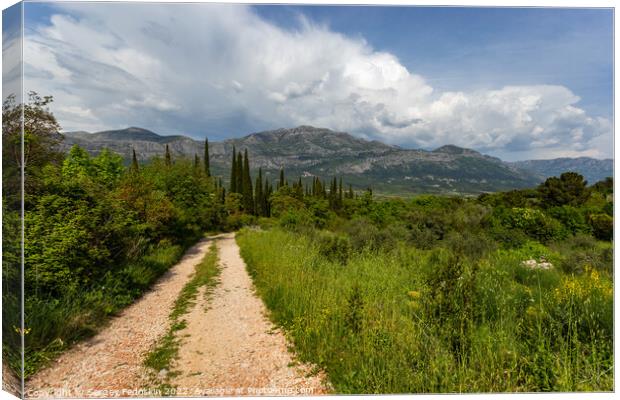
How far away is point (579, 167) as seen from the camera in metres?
4.10

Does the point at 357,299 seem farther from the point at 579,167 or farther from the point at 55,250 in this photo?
the point at 55,250

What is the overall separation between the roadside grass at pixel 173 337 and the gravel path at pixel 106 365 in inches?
4.4

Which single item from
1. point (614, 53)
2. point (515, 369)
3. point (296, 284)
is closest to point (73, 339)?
point (296, 284)

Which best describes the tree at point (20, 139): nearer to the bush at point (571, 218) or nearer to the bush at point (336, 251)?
the bush at point (336, 251)

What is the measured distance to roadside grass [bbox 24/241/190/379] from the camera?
3.08 metres

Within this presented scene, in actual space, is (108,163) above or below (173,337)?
above

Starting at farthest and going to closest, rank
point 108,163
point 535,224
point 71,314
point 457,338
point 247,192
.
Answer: point 247,192
point 108,163
point 535,224
point 71,314
point 457,338

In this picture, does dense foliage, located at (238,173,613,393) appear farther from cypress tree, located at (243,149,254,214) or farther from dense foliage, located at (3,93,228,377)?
cypress tree, located at (243,149,254,214)

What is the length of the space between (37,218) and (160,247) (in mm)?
7011

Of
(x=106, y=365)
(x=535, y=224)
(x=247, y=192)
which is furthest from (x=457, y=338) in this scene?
(x=247, y=192)

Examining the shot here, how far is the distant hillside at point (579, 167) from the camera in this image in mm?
3372

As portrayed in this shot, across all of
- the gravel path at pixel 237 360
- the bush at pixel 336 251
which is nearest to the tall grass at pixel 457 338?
the gravel path at pixel 237 360

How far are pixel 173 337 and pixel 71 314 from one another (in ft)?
4.91

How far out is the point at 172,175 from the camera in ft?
49.0
